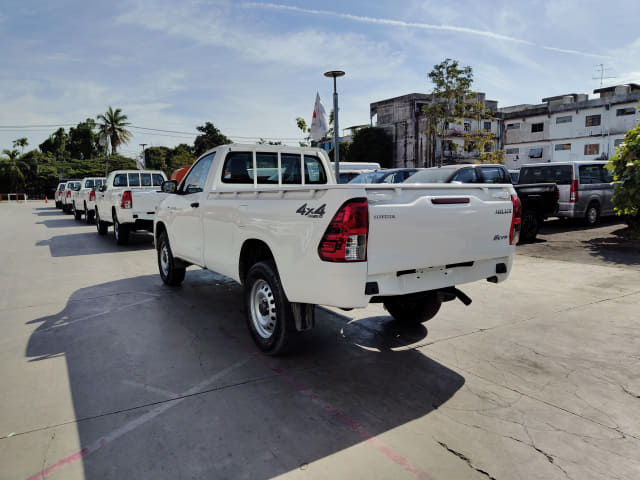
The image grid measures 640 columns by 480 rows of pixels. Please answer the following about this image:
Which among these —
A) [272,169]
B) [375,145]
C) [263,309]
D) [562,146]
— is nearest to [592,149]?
[562,146]

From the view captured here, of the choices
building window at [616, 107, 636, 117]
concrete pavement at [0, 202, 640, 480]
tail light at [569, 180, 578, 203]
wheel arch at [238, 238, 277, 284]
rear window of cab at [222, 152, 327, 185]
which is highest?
building window at [616, 107, 636, 117]

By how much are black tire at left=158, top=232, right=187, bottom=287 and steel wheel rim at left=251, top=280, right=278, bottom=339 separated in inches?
113

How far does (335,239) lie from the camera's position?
3.28m

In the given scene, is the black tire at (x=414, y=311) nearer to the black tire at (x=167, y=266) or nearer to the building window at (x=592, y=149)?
the black tire at (x=167, y=266)

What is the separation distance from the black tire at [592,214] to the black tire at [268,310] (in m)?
12.6

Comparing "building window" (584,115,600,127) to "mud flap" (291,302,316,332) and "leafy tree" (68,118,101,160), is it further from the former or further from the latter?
"leafy tree" (68,118,101,160)

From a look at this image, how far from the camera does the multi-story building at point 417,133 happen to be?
49.0 metres

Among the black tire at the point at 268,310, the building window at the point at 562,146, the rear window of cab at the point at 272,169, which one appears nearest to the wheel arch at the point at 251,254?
the black tire at the point at 268,310

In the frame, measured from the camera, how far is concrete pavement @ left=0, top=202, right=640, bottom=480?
2.65 metres

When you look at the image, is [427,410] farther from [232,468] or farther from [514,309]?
[514,309]

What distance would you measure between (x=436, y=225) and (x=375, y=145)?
49360 mm

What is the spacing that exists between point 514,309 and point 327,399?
3.45m

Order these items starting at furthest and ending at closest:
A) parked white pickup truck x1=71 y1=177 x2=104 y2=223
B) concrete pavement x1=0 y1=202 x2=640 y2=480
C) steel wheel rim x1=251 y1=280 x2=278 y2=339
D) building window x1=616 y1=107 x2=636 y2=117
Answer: building window x1=616 y1=107 x2=636 y2=117, parked white pickup truck x1=71 y1=177 x2=104 y2=223, steel wheel rim x1=251 y1=280 x2=278 y2=339, concrete pavement x1=0 y1=202 x2=640 y2=480

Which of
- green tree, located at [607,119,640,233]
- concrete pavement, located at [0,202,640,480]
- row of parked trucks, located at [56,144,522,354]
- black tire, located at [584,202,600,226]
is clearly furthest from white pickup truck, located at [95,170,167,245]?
black tire, located at [584,202,600,226]
